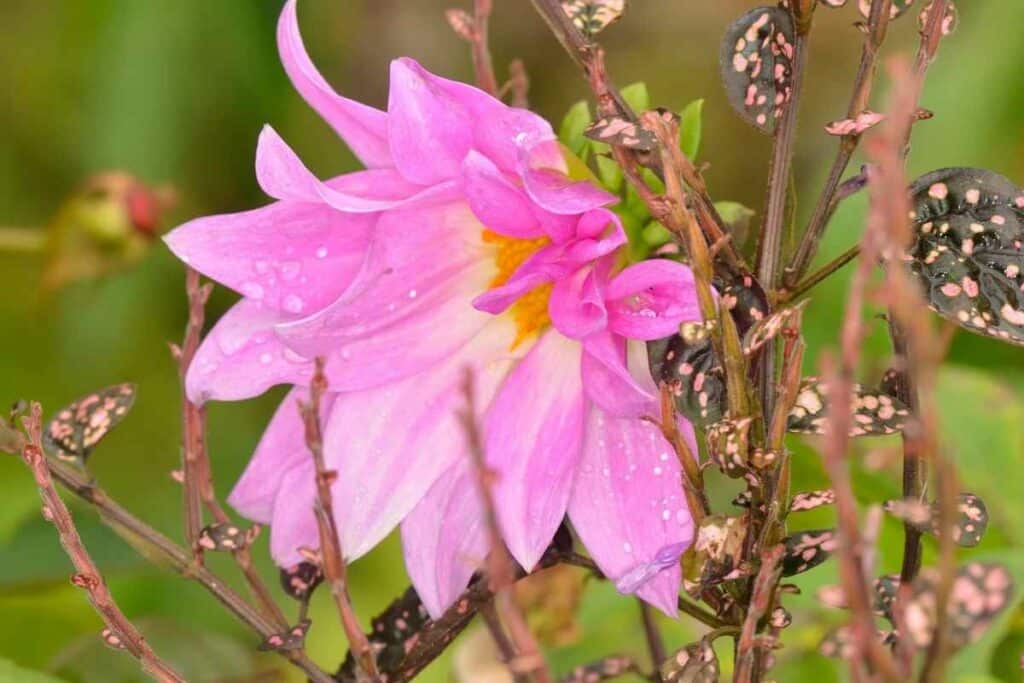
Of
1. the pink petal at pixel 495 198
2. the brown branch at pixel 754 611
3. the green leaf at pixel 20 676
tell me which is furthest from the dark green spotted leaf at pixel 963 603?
the green leaf at pixel 20 676

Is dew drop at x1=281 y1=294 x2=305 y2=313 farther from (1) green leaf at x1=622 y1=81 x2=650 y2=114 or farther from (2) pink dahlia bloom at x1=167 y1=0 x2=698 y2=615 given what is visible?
(1) green leaf at x1=622 y1=81 x2=650 y2=114

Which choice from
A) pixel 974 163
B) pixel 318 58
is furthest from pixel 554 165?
pixel 318 58

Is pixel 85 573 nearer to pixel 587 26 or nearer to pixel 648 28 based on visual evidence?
pixel 587 26

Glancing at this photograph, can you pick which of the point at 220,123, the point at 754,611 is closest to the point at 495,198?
the point at 754,611

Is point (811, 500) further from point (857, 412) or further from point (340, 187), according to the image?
point (340, 187)

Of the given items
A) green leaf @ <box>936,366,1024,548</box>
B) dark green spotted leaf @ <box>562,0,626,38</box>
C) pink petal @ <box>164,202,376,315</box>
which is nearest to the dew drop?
pink petal @ <box>164,202,376,315</box>

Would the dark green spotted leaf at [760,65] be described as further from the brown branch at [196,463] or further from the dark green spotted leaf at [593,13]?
the brown branch at [196,463]
